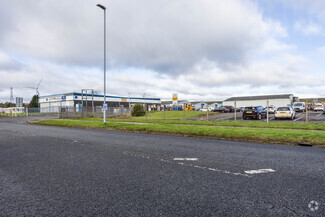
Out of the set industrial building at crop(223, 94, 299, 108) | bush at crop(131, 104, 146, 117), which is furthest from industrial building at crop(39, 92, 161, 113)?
industrial building at crop(223, 94, 299, 108)

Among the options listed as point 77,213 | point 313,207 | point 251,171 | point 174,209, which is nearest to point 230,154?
point 251,171

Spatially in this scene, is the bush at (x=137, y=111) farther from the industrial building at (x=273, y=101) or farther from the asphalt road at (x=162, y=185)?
the industrial building at (x=273, y=101)

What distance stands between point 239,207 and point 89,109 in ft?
103

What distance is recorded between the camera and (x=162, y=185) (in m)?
3.58

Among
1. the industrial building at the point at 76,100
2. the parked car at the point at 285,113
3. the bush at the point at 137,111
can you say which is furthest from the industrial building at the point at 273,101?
the bush at the point at 137,111

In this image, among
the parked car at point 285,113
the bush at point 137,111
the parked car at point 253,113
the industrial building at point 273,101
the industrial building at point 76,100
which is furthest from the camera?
the industrial building at point 273,101

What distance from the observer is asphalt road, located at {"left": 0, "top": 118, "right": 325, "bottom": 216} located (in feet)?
9.02

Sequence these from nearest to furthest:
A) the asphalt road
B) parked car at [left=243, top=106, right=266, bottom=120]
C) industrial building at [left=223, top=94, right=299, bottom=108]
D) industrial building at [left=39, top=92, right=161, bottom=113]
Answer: the asphalt road
parked car at [left=243, top=106, right=266, bottom=120]
industrial building at [left=39, top=92, right=161, bottom=113]
industrial building at [left=223, top=94, right=299, bottom=108]

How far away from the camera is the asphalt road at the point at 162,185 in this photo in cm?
275

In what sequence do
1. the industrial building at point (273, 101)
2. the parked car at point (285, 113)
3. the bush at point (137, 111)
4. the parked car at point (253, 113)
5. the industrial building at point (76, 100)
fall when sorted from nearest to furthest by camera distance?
the parked car at point (285, 113), the parked car at point (253, 113), the bush at point (137, 111), the industrial building at point (76, 100), the industrial building at point (273, 101)

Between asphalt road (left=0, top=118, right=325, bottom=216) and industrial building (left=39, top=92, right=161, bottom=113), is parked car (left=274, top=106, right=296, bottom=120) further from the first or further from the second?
industrial building (left=39, top=92, right=161, bottom=113)

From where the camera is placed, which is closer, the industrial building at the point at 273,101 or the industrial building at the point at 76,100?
the industrial building at the point at 76,100

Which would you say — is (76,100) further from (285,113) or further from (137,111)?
(285,113)

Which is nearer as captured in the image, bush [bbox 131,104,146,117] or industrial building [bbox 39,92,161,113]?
bush [bbox 131,104,146,117]
